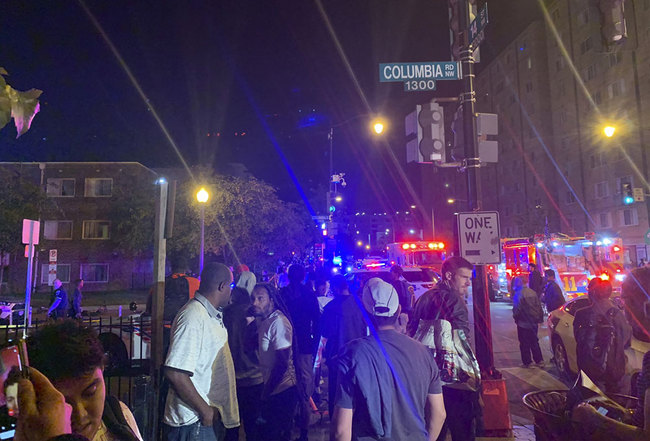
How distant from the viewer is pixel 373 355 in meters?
2.64

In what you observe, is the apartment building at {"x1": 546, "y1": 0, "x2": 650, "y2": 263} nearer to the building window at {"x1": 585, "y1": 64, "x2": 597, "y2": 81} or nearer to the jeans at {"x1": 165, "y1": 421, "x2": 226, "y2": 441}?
the building window at {"x1": 585, "y1": 64, "x2": 597, "y2": 81}

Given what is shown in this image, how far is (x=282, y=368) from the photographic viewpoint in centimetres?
486

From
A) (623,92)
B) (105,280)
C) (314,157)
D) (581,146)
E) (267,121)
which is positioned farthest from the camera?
(314,157)

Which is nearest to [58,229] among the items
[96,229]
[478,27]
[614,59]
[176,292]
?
[96,229]

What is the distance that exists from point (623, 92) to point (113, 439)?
167 ft

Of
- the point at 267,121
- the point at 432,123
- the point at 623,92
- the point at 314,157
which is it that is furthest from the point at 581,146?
the point at 432,123

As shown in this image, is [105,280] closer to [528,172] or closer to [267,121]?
[267,121]

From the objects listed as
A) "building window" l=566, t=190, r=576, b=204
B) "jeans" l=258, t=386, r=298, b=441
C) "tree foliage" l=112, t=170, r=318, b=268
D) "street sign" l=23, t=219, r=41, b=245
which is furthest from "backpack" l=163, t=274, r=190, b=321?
"building window" l=566, t=190, r=576, b=204

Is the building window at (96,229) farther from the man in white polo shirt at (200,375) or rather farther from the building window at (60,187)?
the man in white polo shirt at (200,375)

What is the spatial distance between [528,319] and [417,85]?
555 cm

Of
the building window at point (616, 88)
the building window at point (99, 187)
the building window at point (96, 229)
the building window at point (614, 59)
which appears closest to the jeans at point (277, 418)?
the building window at point (96, 229)

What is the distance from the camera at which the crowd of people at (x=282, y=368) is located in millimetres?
1966

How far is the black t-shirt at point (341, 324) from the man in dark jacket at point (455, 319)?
99 cm

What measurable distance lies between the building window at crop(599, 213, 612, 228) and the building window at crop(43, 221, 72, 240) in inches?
2004
